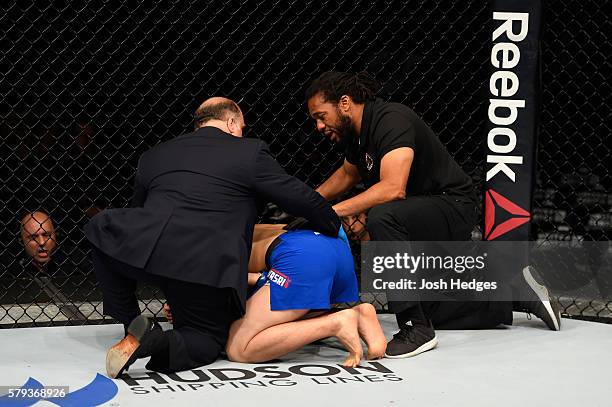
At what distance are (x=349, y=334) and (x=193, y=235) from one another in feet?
1.76

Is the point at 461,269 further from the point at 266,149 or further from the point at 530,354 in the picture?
the point at 266,149

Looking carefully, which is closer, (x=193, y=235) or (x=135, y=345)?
(x=135, y=345)

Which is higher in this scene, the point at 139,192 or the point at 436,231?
the point at 139,192

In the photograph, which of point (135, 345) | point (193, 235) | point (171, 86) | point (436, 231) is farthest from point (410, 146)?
point (171, 86)

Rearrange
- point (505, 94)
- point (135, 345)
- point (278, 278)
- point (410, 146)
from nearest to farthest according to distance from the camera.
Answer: point (135, 345)
point (278, 278)
point (410, 146)
point (505, 94)

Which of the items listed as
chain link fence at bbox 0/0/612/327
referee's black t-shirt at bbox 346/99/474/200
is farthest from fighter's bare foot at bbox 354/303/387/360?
chain link fence at bbox 0/0/612/327

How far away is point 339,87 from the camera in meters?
3.49

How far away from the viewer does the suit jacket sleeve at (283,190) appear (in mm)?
3012

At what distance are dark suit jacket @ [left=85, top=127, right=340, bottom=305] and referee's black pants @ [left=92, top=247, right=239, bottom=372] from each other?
2.3 inches

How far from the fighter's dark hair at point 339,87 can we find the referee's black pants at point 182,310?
83cm

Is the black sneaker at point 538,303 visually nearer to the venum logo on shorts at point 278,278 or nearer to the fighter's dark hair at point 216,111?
the venum logo on shorts at point 278,278

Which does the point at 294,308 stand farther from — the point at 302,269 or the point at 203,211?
the point at 203,211

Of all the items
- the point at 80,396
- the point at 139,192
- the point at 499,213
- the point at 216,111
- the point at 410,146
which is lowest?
the point at 80,396

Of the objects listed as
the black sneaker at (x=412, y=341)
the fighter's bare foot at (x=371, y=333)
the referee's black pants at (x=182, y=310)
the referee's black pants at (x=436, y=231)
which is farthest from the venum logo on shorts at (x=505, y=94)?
the referee's black pants at (x=182, y=310)
